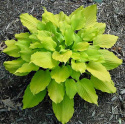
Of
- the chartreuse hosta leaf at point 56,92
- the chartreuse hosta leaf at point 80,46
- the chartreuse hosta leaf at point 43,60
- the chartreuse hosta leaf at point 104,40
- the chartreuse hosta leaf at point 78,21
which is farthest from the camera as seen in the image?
the chartreuse hosta leaf at point 104,40

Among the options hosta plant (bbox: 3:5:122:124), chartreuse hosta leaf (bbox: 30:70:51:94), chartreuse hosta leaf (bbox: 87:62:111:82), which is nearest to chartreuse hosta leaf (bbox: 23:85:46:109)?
hosta plant (bbox: 3:5:122:124)

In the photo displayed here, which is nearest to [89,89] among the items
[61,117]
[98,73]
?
[98,73]

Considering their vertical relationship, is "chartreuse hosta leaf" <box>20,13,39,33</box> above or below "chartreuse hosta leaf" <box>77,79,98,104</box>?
above

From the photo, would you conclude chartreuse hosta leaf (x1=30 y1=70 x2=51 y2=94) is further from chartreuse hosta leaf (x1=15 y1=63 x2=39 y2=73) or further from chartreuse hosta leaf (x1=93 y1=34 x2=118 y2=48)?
chartreuse hosta leaf (x1=93 y1=34 x2=118 y2=48)

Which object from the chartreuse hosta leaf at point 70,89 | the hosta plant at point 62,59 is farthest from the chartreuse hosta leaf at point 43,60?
the chartreuse hosta leaf at point 70,89

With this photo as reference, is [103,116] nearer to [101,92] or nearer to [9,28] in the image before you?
[101,92]

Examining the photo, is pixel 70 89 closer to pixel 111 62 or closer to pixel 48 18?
pixel 111 62

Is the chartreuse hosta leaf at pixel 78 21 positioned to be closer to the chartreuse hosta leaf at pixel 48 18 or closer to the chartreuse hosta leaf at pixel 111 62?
the chartreuse hosta leaf at pixel 48 18
